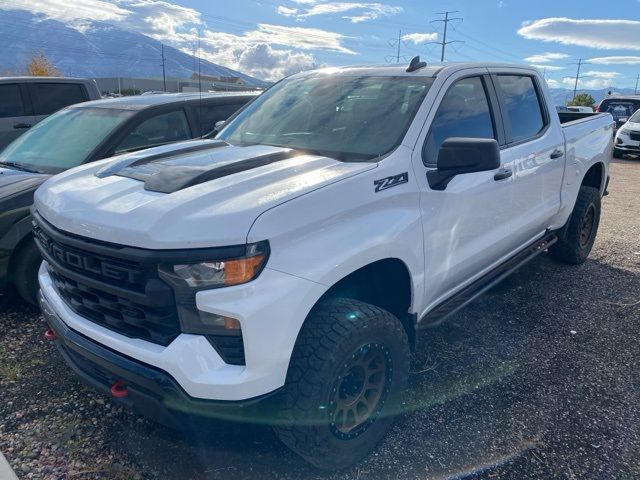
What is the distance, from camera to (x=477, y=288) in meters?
3.33

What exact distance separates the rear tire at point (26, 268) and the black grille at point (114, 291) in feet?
5.14

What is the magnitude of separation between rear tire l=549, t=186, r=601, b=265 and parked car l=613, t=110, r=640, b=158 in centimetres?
1265

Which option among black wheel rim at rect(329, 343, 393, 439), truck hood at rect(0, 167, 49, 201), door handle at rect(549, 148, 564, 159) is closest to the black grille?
black wheel rim at rect(329, 343, 393, 439)

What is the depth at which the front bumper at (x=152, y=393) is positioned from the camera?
1.89 meters

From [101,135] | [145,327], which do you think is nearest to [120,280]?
[145,327]

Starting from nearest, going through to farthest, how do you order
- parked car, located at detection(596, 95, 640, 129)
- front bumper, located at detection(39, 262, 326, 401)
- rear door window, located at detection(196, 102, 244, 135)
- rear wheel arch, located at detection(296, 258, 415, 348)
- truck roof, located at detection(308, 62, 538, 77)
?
front bumper, located at detection(39, 262, 326, 401), rear wheel arch, located at detection(296, 258, 415, 348), truck roof, located at detection(308, 62, 538, 77), rear door window, located at detection(196, 102, 244, 135), parked car, located at detection(596, 95, 640, 129)

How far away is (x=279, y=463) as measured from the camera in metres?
2.42

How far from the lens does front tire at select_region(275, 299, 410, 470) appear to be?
6.68 ft

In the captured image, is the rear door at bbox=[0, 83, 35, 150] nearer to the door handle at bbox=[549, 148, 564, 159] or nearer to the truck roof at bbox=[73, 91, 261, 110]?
the truck roof at bbox=[73, 91, 261, 110]

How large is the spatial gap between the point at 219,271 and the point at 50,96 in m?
7.01

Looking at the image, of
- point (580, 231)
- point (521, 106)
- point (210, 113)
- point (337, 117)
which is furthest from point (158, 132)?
point (580, 231)

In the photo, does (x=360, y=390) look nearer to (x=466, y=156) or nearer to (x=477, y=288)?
(x=466, y=156)

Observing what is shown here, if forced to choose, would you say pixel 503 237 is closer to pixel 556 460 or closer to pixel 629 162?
pixel 556 460

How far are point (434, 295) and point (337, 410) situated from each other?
0.95 m
